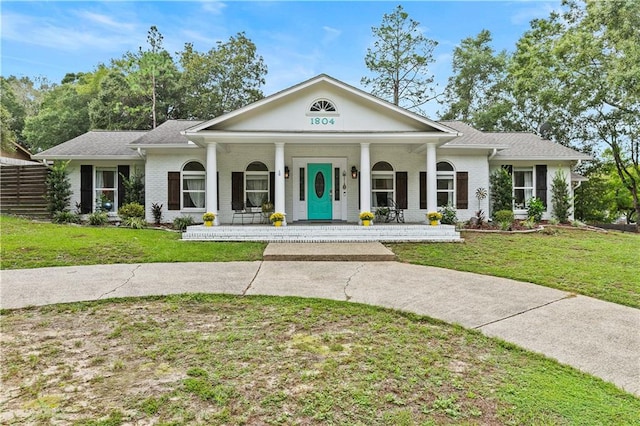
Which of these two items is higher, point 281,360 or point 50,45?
point 50,45

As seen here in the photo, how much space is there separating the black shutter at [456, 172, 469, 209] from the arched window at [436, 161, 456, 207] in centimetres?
18

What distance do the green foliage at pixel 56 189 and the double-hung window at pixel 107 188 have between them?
106 centimetres

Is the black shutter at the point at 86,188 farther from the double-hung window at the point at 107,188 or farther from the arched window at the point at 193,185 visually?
the arched window at the point at 193,185

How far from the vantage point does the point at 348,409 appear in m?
2.50

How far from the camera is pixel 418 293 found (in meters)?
5.50

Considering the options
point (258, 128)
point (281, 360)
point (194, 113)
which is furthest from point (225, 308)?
point (194, 113)

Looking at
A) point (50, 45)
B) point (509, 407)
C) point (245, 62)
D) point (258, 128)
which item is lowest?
point (509, 407)

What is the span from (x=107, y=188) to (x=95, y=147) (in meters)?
1.76

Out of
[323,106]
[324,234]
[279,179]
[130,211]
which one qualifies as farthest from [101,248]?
[323,106]

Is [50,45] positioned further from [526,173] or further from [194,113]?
[526,173]

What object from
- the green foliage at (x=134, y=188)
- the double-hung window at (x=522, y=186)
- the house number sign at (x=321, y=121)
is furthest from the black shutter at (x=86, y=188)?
the double-hung window at (x=522, y=186)

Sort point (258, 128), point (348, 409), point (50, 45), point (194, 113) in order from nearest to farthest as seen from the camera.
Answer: point (348, 409), point (258, 128), point (50, 45), point (194, 113)

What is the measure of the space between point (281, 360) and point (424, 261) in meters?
5.48

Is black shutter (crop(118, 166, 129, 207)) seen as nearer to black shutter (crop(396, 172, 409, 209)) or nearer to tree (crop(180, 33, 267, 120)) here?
black shutter (crop(396, 172, 409, 209))
